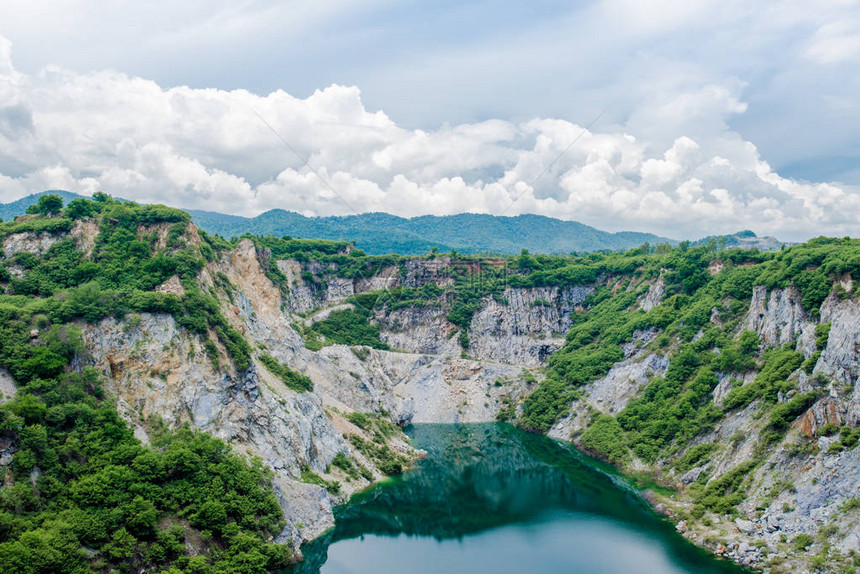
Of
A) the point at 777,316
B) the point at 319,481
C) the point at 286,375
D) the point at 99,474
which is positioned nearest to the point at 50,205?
the point at 286,375

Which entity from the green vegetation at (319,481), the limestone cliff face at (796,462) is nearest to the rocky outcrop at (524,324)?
the limestone cliff face at (796,462)

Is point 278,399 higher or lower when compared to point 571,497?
higher

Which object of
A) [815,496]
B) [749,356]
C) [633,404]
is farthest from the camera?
[633,404]

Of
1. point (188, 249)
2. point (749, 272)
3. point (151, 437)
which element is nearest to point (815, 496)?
point (749, 272)

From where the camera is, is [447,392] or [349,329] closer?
[447,392]

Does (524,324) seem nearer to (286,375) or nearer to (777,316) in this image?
(777,316)

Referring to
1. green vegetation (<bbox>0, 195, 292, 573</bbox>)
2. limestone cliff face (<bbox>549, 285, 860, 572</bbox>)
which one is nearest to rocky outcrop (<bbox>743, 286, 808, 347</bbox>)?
limestone cliff face (<bbox>549, 285, 860, 572</bbox>)

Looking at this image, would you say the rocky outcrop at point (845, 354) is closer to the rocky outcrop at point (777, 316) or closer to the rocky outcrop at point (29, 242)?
the rocky outcrop at point (777, 316)

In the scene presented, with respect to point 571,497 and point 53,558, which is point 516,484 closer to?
point 571,497

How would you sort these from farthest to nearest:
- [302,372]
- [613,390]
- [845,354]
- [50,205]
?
[613,390], [302,372], [50,205], [845,354]
